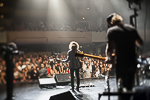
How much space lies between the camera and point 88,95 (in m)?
3.97

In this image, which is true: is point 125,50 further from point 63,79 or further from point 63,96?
point 63,79

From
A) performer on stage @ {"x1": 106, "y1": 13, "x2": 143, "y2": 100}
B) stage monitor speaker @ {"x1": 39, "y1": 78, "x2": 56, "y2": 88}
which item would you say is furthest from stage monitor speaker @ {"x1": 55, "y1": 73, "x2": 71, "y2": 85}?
performer on stage @ {"x1": 106, "y1": 13, "x2": 143, "y2": 100}

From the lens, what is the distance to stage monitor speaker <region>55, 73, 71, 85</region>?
5.25 meters

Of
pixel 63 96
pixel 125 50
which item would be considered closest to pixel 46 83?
pixel 63 96

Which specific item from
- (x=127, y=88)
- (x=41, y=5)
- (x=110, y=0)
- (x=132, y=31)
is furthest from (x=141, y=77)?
(x=110, y=0)

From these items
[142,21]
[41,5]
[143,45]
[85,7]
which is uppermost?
[85,7]

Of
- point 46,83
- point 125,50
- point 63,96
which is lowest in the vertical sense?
point 63,96

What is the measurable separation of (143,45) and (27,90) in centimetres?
313

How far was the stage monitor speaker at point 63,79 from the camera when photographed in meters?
5.25

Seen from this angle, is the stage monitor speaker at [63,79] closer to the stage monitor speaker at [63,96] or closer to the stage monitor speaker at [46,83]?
the stage monitor speaker at [46,83]

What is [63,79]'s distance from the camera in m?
5.34

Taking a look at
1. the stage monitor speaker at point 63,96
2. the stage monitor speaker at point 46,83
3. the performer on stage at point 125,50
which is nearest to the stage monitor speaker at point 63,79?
the stage monitor speaker at point 46,83

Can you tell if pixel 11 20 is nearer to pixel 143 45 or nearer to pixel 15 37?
pixel 15 37

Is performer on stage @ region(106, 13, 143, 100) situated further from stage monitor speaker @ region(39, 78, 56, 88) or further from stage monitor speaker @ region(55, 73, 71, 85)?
stage monitor speaker @ region(55, 73, 71, 85)
